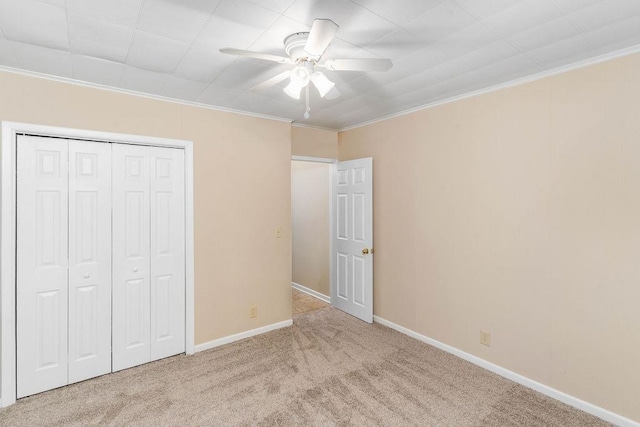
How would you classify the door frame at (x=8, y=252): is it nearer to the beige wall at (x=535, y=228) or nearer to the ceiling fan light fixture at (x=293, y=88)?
the ceiling fan light fixture at (x=293, y=88)

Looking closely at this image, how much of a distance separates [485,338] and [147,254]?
3167mm

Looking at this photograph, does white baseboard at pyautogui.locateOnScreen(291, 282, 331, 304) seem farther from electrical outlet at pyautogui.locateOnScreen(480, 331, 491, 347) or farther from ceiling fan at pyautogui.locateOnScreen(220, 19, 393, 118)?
ceiling fan at pyautogui.locateOnScreen(220, 19, 393, 118)

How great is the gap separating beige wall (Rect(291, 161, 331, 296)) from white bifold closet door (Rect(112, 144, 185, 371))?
7.26ft

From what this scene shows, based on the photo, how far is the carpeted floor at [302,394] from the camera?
2.20m

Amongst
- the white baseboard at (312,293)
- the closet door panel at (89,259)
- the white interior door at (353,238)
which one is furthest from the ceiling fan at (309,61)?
the white baseboard at (312,293)

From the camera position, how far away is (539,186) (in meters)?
2.51

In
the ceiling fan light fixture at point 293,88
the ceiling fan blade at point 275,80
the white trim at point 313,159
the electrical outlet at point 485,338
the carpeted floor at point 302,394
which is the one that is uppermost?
the ceiling fan blade at point 275,80

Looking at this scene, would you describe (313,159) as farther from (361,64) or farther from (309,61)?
(361,64)

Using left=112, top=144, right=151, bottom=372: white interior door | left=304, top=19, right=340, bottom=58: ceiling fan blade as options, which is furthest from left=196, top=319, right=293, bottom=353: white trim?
left=304, top=19, right=340, bottom=58: ceiling fan blade

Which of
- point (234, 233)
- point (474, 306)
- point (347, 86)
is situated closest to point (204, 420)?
point (234, 233)

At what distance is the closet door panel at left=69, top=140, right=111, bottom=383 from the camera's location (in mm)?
2631

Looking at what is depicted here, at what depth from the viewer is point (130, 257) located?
2883 mm

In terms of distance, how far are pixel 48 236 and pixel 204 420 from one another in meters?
1.87

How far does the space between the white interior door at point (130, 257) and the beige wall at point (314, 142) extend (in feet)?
5.77
